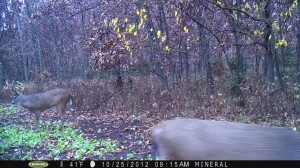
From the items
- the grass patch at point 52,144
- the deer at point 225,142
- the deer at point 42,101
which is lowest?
the grass patch at point 52,144

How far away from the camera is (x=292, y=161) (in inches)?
138

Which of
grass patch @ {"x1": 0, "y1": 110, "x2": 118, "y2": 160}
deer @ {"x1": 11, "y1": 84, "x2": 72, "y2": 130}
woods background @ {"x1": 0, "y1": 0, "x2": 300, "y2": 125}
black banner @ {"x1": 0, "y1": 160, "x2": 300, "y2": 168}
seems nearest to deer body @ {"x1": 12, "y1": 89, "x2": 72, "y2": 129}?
deer @ {"x1": 11, "y1": 84, "x2": 72, "y2": 130}

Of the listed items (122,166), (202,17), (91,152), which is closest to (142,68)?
(202,17)

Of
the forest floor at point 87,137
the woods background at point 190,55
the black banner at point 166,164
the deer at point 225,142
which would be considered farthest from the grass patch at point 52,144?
the deer at point 225,142

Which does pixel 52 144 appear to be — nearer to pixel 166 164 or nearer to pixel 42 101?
pixel 42 101

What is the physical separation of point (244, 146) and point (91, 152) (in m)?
4.90

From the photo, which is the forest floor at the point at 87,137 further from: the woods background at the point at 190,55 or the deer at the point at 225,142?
the deer at the point at 225,142

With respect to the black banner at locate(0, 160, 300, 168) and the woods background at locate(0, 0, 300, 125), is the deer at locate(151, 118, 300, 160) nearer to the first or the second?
the black banner at locate(0, 160, 300, 168)

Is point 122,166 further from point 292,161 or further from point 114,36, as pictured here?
point 114,36

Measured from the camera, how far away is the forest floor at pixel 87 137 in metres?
7.78

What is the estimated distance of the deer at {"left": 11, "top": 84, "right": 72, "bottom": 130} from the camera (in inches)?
465

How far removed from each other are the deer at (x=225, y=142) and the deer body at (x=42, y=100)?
27.3 ft

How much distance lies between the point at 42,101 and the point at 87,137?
311 centimetres

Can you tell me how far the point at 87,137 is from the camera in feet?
31.7
